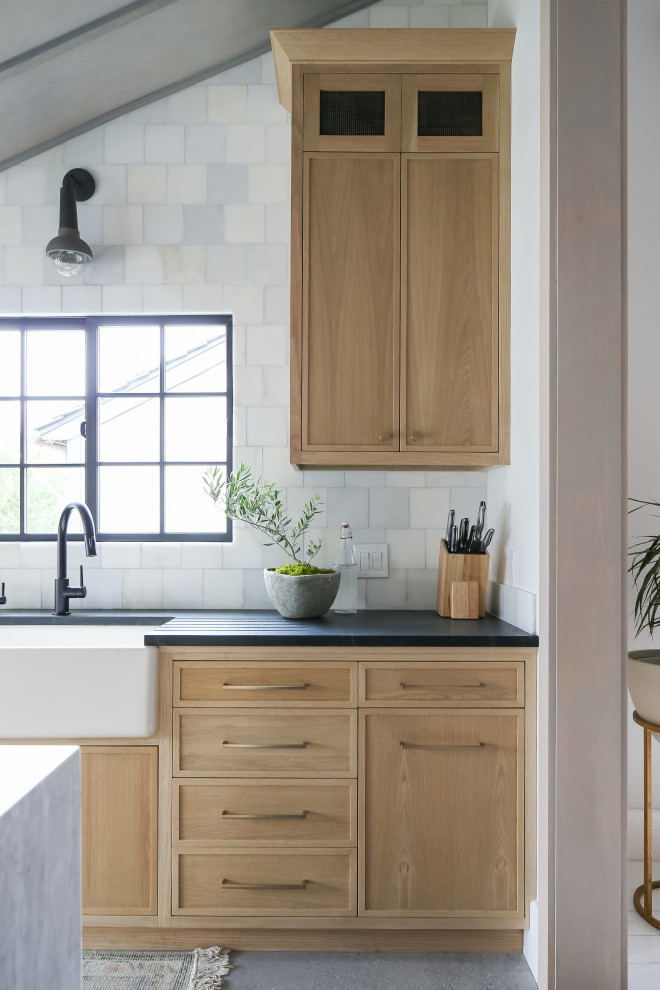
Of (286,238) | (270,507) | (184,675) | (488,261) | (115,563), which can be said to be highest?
(286,238)

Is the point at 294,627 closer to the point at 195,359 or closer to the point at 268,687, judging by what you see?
the point at 268,687

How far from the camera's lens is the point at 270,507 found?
2488mm

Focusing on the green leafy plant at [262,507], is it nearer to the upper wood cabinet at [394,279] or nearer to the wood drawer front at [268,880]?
the upper wood cabinet at [394,279]

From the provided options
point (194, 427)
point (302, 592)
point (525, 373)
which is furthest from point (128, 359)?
point (525, 373)

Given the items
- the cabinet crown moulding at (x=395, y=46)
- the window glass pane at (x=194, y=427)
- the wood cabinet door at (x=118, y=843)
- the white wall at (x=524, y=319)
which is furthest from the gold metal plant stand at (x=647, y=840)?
the cabinet crown moulding at (x=395, y=46)

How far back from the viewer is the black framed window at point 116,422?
2.57 metres

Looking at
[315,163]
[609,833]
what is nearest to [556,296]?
[315,163]

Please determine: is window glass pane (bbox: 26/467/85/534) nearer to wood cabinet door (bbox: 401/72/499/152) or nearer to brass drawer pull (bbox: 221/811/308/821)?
brass drawer pull (bbox: 221/811/308/821)

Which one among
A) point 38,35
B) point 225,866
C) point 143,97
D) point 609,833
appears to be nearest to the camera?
point 609,833

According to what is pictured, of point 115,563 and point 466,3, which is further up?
point 466,3

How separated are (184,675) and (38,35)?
2.06m

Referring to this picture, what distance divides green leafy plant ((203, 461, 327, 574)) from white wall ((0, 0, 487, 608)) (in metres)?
0.05

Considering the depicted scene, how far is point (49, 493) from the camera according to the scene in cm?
260

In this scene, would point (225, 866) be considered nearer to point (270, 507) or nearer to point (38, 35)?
point (270, 507)
